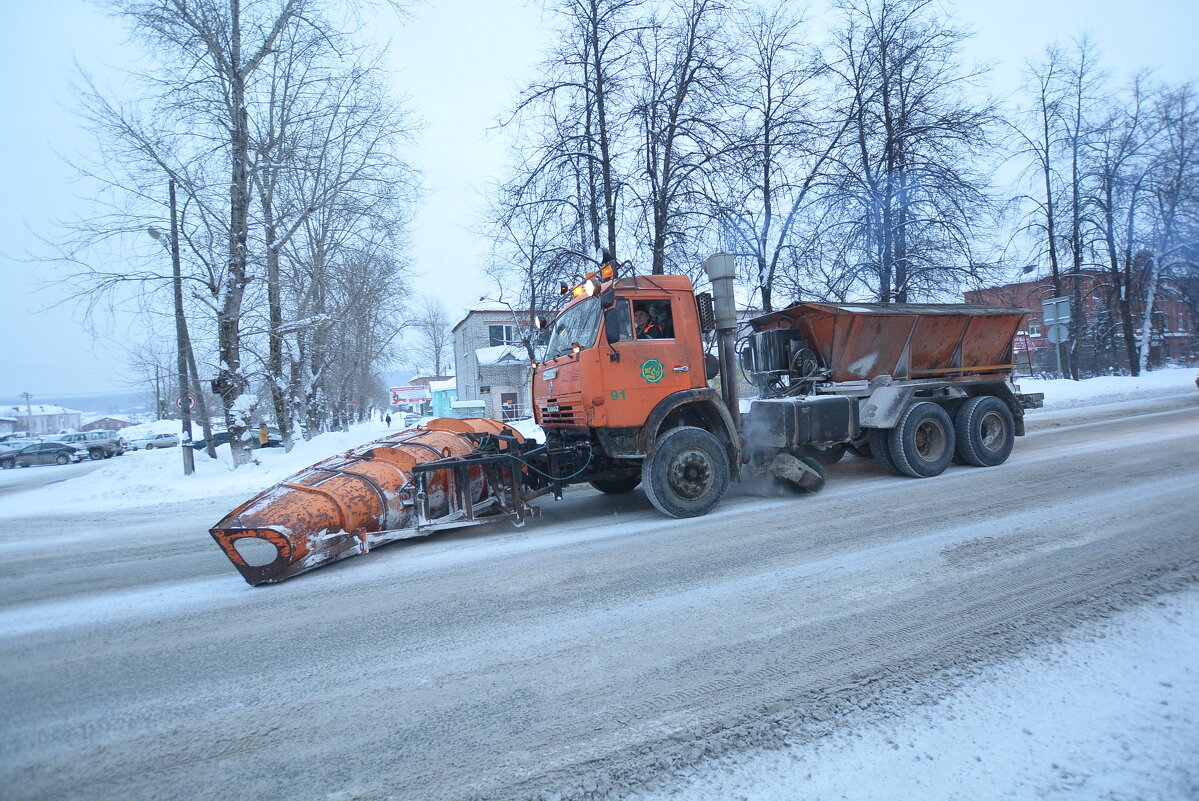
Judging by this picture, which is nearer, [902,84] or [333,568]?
[333,568]

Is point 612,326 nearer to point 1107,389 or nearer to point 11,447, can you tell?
point 1107,389

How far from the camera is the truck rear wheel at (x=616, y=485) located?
8.69m

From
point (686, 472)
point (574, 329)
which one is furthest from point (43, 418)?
point (686, 472)

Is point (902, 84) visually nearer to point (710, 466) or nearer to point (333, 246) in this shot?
point (710, 466)

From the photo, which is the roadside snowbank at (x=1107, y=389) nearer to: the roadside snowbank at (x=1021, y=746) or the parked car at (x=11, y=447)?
the roadside snowbank at (x=1021, y=746)

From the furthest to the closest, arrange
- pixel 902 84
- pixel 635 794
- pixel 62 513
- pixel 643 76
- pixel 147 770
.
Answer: pixel 902 84
pixel 643 76
pixel 62 513
pixel 147 770
pixel 635 794

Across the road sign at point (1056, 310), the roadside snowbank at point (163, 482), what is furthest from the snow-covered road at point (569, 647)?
the road sign at point (1056, 310)

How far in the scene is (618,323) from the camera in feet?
21.4

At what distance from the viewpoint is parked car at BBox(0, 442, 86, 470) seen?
113 ft

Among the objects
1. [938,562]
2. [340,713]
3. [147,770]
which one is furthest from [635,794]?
[938,562]

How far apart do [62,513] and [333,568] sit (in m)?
8.01

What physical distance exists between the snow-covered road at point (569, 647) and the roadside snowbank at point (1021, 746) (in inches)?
1.0

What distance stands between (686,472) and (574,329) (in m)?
2.19

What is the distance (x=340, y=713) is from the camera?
10.1 feet
